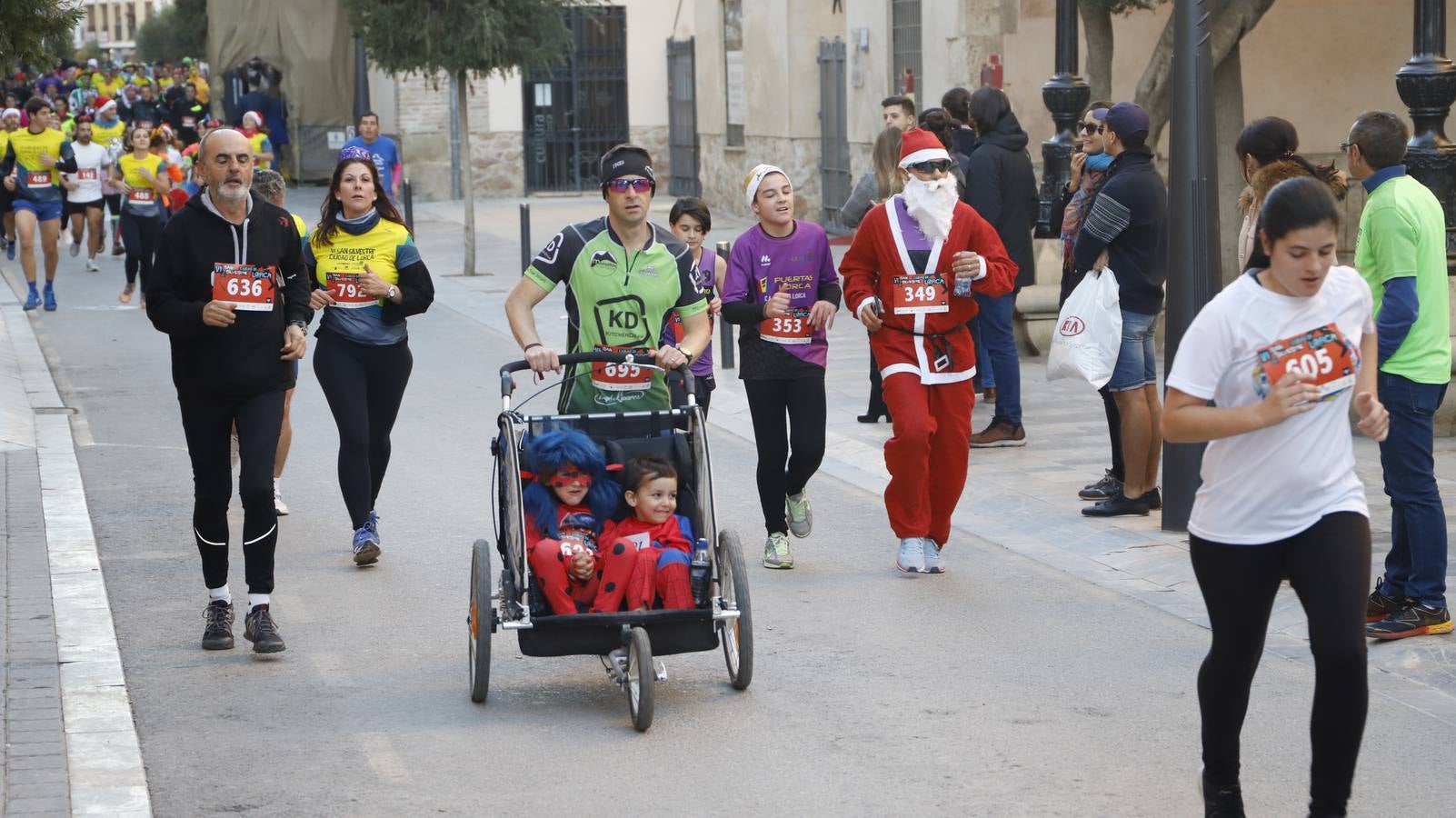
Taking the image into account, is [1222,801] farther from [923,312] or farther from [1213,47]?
[1213,47]

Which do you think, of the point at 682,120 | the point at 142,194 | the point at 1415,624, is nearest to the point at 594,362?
the point at 1415,624

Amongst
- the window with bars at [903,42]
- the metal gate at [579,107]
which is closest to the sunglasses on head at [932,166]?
the window with bars at [903,42]

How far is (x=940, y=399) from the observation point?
8461 mm

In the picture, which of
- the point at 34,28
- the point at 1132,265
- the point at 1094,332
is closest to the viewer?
the point at 34,28

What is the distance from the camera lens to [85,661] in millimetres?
7145

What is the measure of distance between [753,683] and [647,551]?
75cm

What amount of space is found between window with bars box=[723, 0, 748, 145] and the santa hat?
874 inches

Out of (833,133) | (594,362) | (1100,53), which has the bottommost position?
(594,362)

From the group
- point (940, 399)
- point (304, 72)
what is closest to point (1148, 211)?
point (940, 399)

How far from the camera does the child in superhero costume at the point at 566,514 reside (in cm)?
636

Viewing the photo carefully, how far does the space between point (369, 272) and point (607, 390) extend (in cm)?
185

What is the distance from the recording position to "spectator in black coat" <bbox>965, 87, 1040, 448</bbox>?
11.5 m

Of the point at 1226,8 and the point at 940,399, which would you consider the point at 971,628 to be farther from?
the point at 1226,8

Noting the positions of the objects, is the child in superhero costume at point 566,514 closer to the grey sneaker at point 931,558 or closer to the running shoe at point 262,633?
the running shoe at point 262,633
